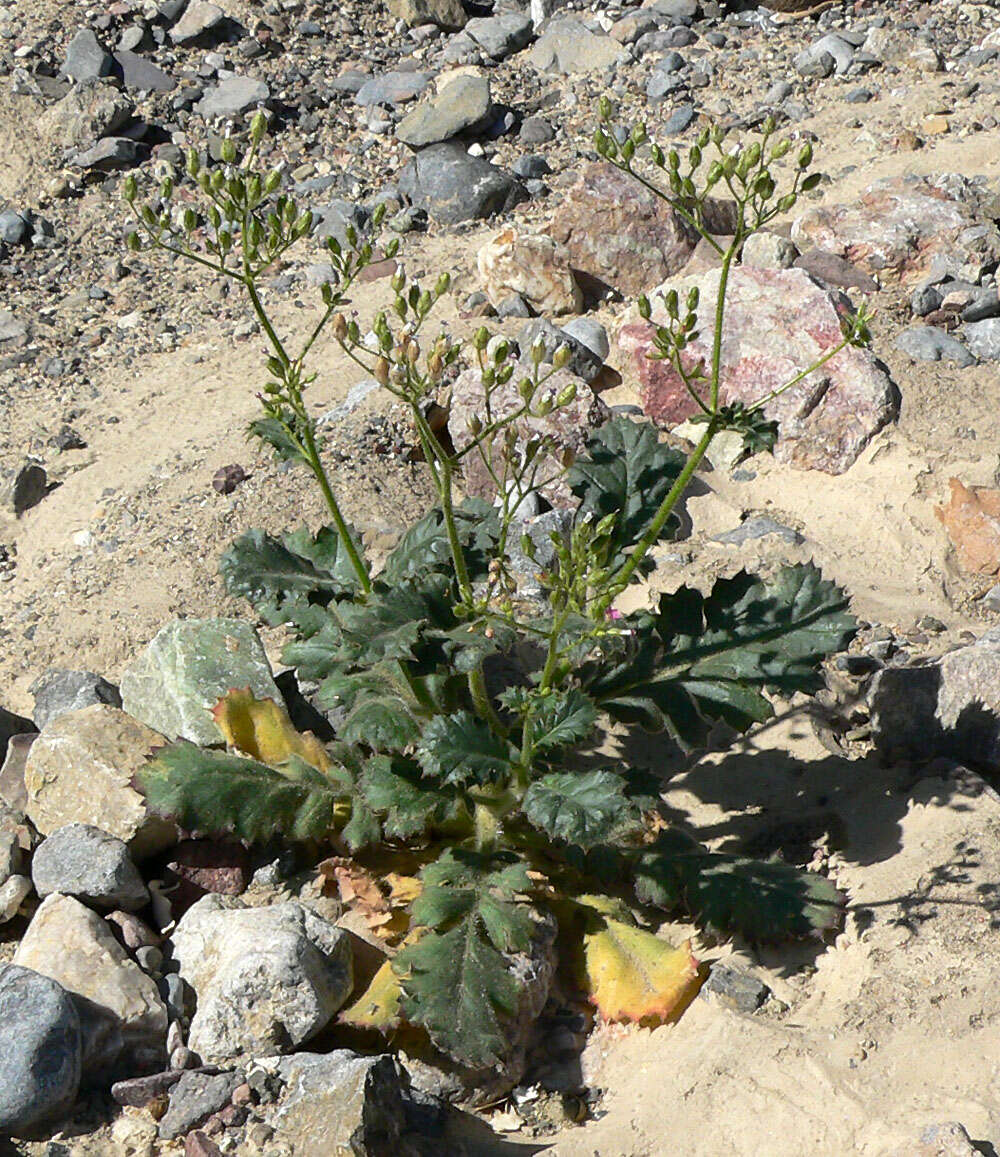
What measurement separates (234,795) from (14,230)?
18.0 ft

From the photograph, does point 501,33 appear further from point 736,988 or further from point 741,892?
point 736,988

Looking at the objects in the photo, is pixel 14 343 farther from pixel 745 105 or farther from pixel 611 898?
pixel 611 898

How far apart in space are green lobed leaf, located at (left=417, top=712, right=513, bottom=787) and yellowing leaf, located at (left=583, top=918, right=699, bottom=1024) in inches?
23.5

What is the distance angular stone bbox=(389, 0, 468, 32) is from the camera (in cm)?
941

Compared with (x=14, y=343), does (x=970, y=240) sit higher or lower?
lower

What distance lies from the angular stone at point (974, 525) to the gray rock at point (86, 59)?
6.38 metres

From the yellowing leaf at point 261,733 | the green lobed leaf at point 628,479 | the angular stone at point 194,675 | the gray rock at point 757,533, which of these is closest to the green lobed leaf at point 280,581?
the yellowing leaf at point 261,733

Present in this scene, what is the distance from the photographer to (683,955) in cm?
372

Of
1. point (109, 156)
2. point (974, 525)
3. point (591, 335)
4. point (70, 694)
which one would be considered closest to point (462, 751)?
point (70, 694)

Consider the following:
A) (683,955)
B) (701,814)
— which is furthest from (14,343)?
(683,955)

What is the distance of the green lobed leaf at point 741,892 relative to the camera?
3.75m

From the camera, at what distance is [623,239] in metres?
7.18

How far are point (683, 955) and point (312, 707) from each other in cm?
173

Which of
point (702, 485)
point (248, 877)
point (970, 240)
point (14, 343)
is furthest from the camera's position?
point (14, 343)
